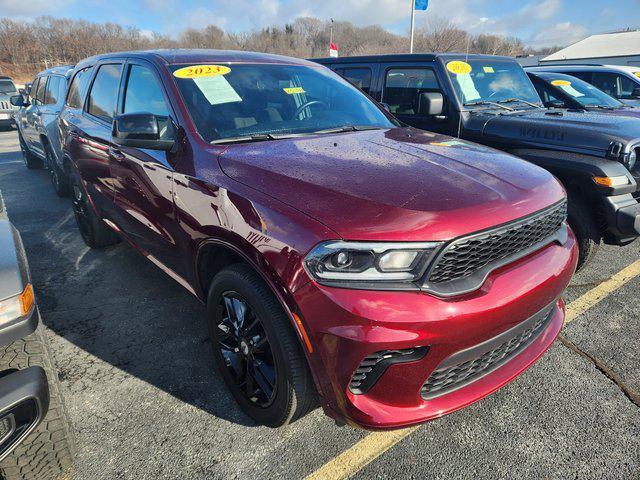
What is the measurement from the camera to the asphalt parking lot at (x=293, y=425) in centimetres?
196

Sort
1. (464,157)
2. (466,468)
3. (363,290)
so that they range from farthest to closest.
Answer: (464,157) < (466,468) < (363,290)

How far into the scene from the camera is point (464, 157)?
2.24 m

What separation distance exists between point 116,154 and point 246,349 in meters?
1.85

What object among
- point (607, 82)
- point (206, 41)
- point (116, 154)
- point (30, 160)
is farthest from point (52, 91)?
point (206, 41)

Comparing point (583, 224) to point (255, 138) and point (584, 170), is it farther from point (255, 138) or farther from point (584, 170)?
point (255, 138)

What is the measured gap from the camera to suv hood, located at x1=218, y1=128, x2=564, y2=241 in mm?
1615

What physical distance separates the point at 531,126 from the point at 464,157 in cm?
207

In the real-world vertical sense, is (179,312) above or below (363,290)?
below

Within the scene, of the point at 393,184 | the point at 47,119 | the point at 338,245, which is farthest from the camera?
the point at 47,119

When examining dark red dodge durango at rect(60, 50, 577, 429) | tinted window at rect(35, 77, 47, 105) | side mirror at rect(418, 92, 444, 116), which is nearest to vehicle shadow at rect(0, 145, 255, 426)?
dark red dodge durango at rect(60, 50, 577, 429)

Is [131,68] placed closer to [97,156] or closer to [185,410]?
[97,156]

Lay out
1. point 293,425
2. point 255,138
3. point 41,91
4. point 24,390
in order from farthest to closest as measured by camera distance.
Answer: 1. point 41,91
2. point 255,138
3. point 293,425
4. point 24,390

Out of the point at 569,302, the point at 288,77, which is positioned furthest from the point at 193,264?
the point at 569,302

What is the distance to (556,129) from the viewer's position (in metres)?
3.67
